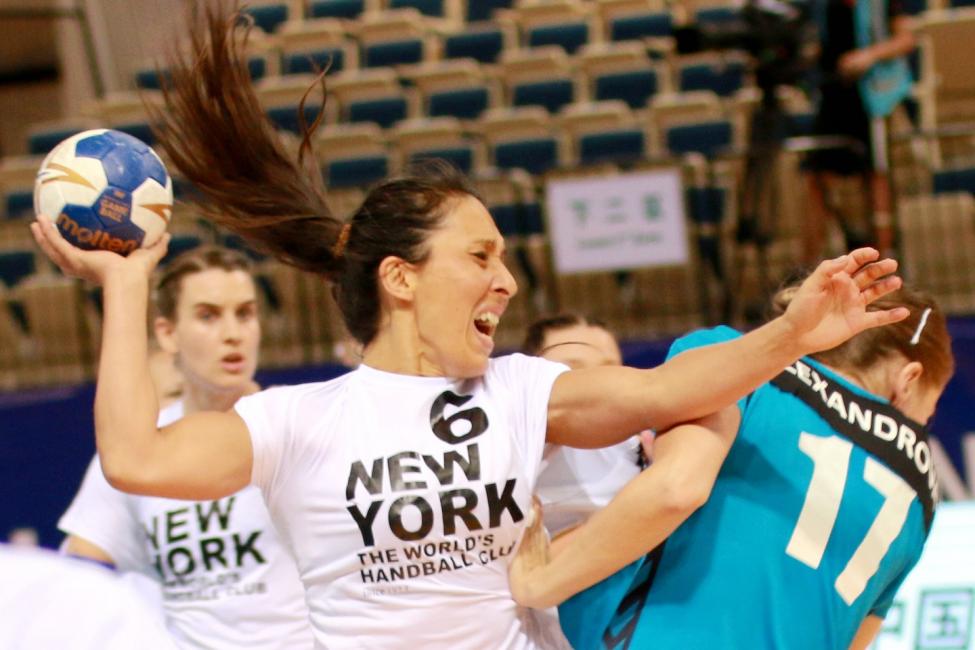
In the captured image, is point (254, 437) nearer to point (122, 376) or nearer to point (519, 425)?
point (122, 376)

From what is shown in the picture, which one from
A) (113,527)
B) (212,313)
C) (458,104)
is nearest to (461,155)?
(458,104)

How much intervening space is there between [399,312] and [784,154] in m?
6.60

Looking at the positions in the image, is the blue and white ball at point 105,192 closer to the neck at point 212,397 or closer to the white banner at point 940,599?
the neck at point 212,397

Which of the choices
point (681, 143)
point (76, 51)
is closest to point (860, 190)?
point (681, 143)

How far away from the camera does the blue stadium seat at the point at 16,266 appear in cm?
991

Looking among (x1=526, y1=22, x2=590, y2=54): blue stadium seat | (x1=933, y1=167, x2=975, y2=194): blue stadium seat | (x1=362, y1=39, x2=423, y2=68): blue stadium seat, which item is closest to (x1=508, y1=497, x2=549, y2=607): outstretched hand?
(x1=933, y1=167, x2=975, y2=194): blue stadium seat

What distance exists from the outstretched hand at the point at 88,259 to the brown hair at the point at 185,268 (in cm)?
157

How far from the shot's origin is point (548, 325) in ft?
12.0

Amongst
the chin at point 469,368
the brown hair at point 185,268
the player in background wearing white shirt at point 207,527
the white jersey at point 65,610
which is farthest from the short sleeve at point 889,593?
the brown hair at point 185,268

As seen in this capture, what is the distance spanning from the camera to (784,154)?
9039mm

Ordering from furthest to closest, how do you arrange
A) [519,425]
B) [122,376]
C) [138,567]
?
[138,567] → [519,425] → [122,376]

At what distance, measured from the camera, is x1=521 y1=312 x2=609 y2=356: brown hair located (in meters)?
3.61

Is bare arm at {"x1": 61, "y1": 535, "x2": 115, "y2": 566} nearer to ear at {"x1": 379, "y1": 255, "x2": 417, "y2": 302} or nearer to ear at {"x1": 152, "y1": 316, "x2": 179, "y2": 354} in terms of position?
ear at {"x1": 152, "y1": 316, "x2": 179, "y2": 354}

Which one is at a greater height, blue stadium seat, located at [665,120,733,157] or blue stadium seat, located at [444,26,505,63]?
blue stadium seat, located at [444,26,505,63]
